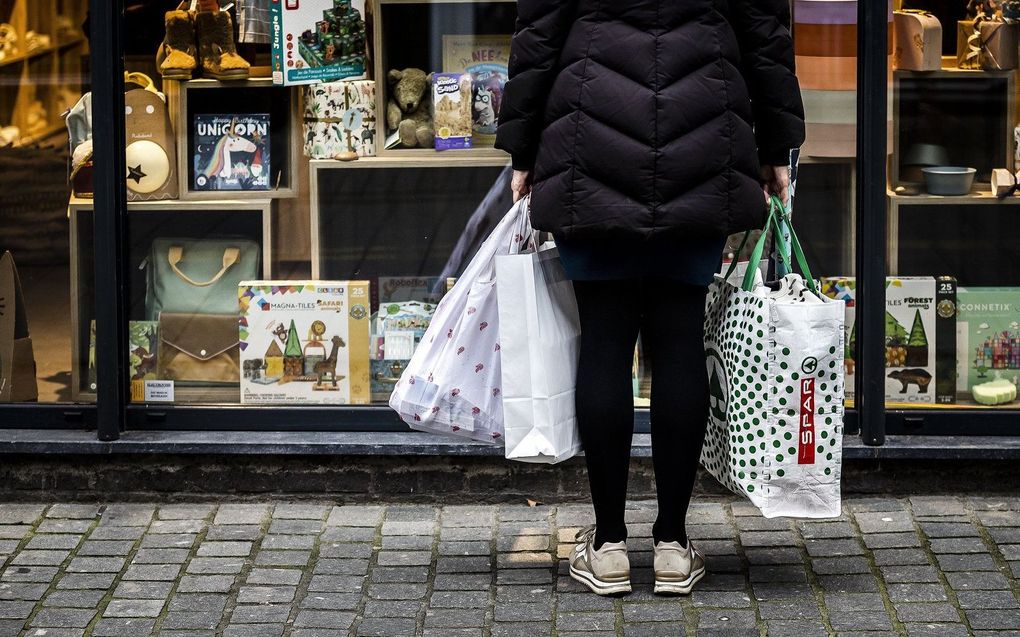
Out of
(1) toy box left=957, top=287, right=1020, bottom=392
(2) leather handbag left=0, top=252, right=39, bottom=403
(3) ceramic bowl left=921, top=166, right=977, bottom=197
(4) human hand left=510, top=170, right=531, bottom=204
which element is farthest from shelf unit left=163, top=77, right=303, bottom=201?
(1) toy box left=957, top=287, right=1020, bottom=392

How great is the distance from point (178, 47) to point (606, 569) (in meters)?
2.26

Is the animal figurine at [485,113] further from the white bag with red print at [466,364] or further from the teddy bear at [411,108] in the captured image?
the white bag with red print at [466,364]

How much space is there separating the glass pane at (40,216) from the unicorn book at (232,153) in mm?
371

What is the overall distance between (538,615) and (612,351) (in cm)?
70

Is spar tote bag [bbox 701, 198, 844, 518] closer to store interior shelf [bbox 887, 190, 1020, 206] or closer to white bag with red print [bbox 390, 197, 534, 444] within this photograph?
white bag with red print [bbox 390, 197, 534, 444]

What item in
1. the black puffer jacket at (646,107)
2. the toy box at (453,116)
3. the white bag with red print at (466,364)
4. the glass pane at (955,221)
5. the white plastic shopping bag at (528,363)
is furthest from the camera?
the toy box at (453,116)

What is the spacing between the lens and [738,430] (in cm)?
385

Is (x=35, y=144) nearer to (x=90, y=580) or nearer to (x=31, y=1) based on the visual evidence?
(x=31, y=1)

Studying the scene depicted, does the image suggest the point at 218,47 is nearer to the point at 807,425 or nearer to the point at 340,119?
the point at 340,119

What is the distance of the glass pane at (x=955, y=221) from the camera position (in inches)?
190

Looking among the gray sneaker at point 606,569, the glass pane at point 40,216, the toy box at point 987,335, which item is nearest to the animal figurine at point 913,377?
the toy box at point 987,335

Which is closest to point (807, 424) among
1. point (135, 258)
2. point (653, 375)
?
point (653, 375)

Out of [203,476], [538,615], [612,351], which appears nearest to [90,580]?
[203,476]

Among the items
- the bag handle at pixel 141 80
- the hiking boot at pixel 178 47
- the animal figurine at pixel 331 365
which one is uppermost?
the hiking boot at pixel 178 47
